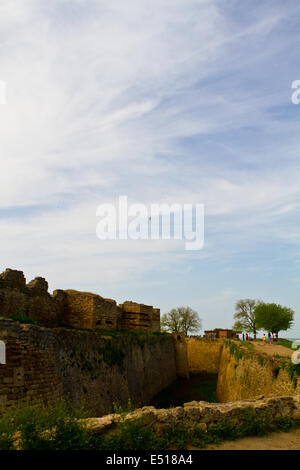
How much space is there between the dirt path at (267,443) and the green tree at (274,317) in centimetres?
5262

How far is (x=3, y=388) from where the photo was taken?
892 centimetres

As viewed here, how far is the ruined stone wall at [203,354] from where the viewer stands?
4322cm

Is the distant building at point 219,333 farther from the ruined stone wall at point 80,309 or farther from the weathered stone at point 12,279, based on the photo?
the weathered stone at point 12,279

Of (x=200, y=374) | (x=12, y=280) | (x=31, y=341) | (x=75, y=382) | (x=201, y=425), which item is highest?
(x=12, y=280)

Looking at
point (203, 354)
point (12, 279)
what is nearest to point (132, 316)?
point (12, 279)

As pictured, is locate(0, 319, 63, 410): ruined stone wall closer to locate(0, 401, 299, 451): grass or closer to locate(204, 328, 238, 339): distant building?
locate(0, 401, 299, 451): grass

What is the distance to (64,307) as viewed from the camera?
75.0 feet

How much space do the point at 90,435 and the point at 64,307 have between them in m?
17.0

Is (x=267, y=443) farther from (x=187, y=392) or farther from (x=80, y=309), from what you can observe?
(x=187, y=392)

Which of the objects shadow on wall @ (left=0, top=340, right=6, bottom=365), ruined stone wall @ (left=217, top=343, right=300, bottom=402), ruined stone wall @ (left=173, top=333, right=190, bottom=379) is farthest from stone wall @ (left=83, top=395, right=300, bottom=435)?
ruined stone wall @ (left=173, top=333, right=190, bottom=379)

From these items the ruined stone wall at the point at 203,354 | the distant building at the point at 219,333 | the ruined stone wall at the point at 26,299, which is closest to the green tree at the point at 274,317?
the distant building at the point at 219,333
